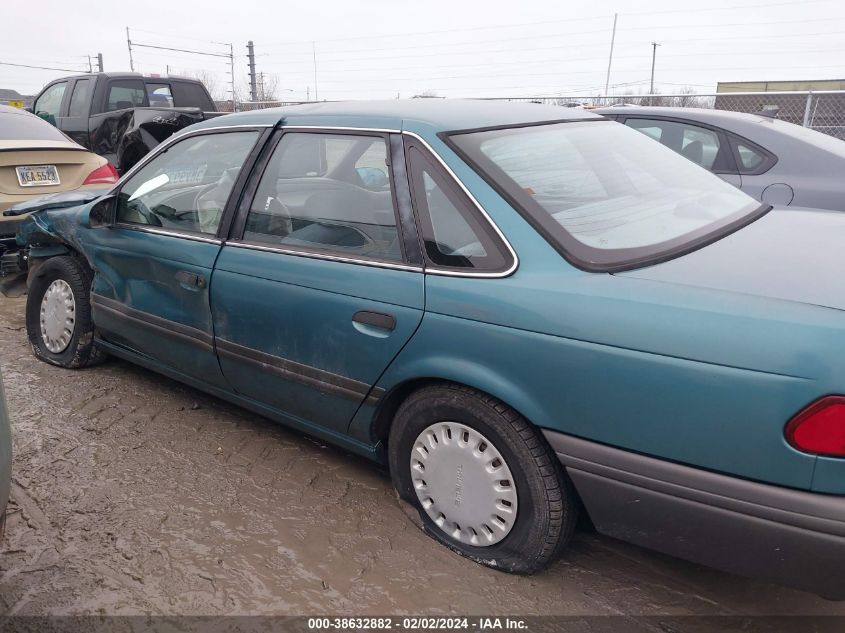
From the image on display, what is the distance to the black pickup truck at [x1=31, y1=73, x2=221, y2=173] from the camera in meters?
7.98

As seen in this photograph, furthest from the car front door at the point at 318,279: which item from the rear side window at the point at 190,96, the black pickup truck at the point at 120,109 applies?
the rear side window at the point at 190,96

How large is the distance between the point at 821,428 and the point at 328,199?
1.92 m

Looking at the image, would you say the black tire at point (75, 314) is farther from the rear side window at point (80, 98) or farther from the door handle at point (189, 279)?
the rear side window at point (80, 98)

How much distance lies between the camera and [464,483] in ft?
7.73

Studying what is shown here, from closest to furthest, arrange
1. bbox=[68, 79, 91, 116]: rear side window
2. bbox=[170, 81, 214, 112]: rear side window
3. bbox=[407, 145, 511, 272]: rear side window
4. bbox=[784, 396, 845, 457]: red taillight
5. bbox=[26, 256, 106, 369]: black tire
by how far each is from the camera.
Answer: bbox=[784, 396, 845, 457]: red taillight
bbox=[407, 145, 511, 272]: rear side window
bbox=[26, 256, 106, 369]: black tire
bbox=[68, 79, 91, 116]: rear side window
bbox=[170, 81, 214, 112]: rear side window

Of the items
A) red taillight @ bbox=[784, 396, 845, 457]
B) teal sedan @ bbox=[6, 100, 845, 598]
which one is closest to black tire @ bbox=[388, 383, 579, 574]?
teal sedan @ bbox=[6, 100, 845, 598]

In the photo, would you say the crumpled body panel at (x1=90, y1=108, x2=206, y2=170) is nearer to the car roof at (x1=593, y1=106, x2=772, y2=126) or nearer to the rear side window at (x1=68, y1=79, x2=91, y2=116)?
the rear side window at (x1=68, y1=79, x2=91, y2=116)

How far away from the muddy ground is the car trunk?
2887 millimetres

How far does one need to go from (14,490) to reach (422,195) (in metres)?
2.14

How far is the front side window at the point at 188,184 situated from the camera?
10.1 ft

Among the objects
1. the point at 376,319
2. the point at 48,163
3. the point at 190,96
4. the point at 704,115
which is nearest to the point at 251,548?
the point at 376,319

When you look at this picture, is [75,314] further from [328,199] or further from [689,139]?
[689,139]

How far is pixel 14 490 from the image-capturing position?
2.87 m

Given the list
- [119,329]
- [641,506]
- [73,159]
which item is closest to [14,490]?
[119,329]
